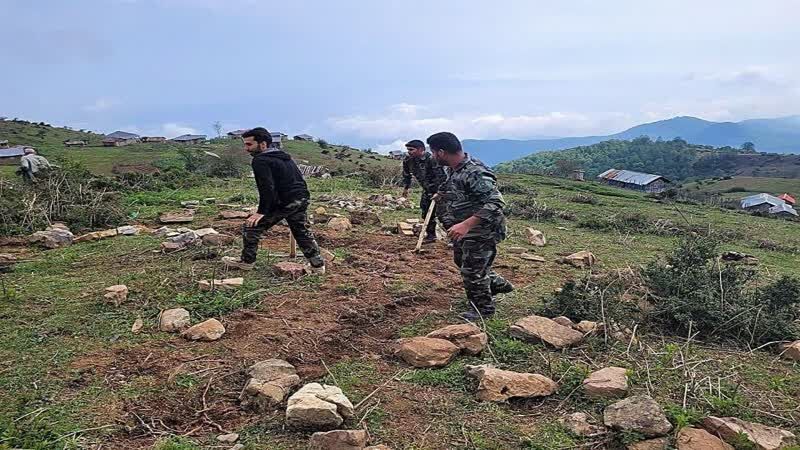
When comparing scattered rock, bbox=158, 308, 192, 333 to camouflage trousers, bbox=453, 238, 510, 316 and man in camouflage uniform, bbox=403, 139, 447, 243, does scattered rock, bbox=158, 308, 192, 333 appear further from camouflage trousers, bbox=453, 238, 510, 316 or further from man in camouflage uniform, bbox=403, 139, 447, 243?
man in camouflage uniform, bbox=403, 139, 447, 243

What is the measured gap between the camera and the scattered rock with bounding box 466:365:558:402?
11.8ft

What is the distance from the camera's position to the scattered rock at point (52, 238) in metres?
7.90

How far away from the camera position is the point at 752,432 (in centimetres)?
307

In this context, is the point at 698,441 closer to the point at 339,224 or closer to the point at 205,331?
the point at 205,331

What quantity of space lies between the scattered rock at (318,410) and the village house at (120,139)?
38.8 metres

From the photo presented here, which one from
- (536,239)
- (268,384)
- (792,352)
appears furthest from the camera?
(536,239)

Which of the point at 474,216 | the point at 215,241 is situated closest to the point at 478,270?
the point at 474,216

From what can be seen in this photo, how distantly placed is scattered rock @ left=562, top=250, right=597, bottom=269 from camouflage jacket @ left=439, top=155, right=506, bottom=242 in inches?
119

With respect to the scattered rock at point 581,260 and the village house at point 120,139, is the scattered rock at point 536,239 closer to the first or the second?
the scattered rock at point 581,260

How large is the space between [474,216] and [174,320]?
2691 millimetres

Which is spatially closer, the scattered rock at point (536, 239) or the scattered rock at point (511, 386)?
the scattered rock at point (511, 386)

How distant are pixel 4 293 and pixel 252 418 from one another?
3.70m

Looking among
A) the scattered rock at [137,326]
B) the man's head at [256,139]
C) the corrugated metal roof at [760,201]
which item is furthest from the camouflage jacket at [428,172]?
the corrugated metal roof at [760,201]

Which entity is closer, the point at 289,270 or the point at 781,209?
the point at 289,270
